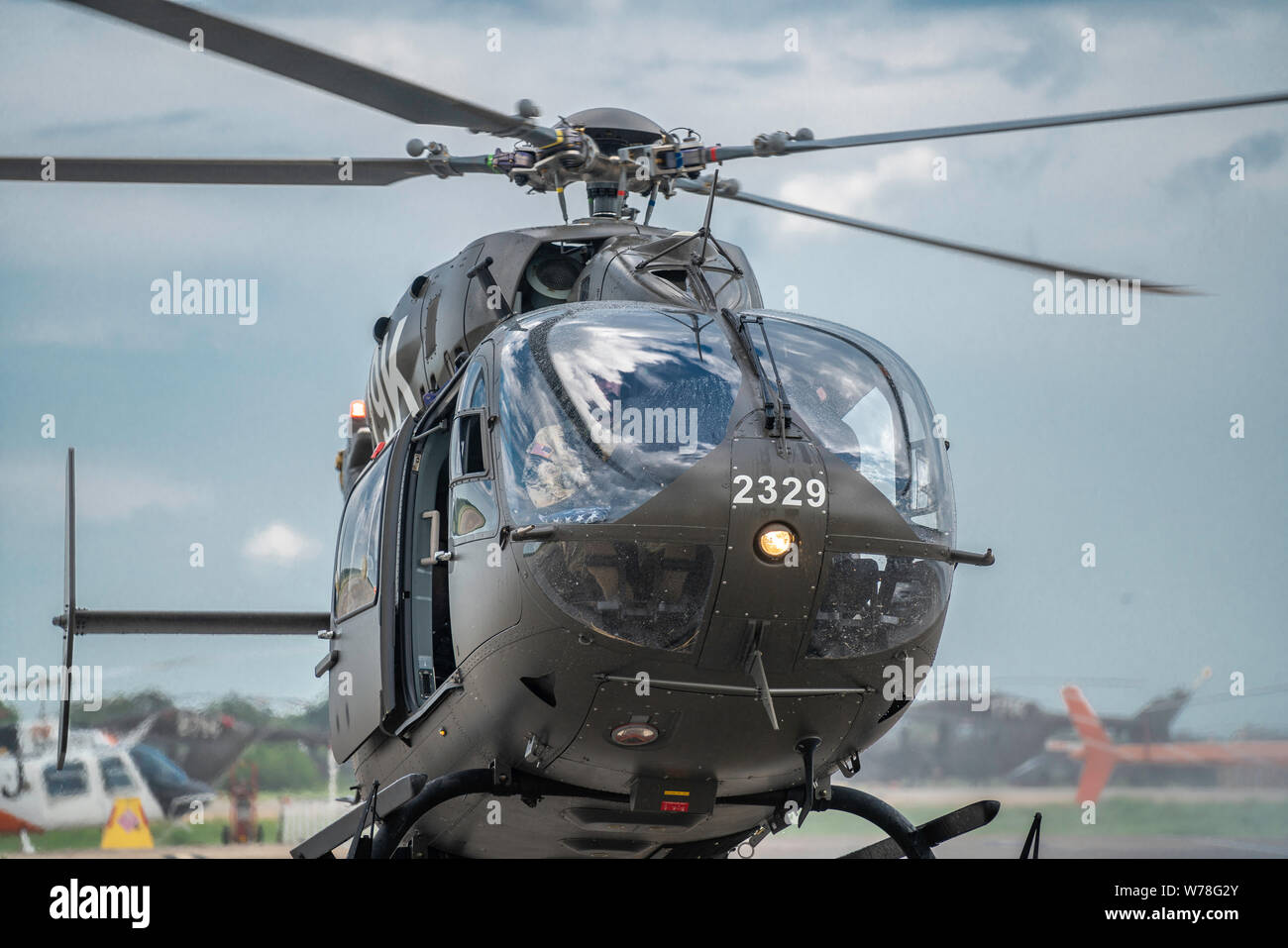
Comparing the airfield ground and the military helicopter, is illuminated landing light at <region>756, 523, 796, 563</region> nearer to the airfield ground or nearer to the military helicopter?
the military helicopter

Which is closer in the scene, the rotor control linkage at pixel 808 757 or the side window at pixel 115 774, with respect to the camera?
the rotor control linkage at pixel 808 757

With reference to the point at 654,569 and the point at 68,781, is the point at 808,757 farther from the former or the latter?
the point at 68,781

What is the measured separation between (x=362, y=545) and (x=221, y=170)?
2035mm

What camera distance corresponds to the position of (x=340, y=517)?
7.32 m

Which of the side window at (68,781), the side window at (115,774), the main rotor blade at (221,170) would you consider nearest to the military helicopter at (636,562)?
the main rotor blade at (221,170)

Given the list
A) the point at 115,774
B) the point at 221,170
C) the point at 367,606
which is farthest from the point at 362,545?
the point at 115,774

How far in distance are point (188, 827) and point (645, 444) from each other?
10.3 metres

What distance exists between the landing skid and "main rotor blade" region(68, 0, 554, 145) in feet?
8.44

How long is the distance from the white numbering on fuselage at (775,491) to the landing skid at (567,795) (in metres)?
1.15

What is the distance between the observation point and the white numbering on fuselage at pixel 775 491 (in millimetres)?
4867

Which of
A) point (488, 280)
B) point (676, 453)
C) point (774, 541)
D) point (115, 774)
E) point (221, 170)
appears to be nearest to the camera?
point (774, 541)

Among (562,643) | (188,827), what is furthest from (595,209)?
(188,827)

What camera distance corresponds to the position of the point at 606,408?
16.9 feet

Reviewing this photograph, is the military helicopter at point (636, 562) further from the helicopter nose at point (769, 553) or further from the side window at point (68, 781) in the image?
the side window at point (68, 781)
